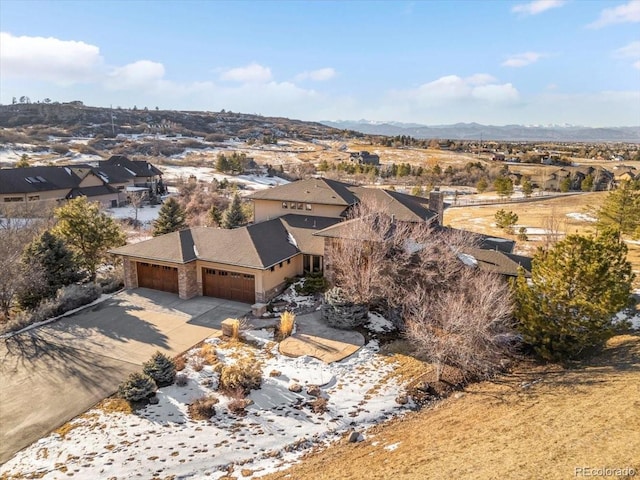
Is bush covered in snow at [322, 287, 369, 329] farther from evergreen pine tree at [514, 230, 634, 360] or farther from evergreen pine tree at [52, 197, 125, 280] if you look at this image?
evergreen pine tree at [52, 197, 125, 280]

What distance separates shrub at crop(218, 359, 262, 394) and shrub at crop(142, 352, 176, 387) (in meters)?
1.92

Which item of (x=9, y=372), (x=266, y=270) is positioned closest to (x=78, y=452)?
(x=9, y=372)

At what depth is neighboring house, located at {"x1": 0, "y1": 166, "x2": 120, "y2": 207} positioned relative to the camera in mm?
49469

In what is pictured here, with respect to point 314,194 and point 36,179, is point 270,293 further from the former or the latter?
point 36,179

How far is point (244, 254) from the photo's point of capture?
24000mm

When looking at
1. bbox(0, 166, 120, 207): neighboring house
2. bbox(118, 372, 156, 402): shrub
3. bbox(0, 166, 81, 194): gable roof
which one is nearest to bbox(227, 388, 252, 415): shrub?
bbox(118, 372, 156, 402): shrub

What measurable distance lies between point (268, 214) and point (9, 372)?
63.2 feet

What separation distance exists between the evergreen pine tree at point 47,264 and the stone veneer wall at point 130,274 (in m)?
3.00

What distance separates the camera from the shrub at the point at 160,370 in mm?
15586

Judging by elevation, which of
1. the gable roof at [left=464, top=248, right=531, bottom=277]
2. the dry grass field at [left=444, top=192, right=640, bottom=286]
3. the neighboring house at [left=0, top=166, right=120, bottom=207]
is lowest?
the dry grass field at [left=444, top=192, right=640, bottom=286]

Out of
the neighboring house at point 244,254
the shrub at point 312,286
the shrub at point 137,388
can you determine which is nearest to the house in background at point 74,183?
the neighboring house at point 244,254

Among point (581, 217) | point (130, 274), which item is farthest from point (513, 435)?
point (581, 217)

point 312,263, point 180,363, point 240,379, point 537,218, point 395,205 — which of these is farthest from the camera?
point 537,218

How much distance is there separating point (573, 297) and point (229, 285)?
17.3 m
